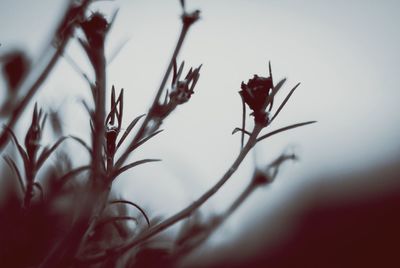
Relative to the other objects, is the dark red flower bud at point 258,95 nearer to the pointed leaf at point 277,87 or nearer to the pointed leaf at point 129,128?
the pointed leaf at point 277,87

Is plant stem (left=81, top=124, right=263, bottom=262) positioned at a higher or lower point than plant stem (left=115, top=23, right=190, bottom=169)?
lower

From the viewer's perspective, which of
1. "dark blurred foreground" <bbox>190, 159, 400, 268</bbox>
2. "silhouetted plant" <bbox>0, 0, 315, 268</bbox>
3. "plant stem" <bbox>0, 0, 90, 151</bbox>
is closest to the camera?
"silhouetted plant" <bbox>0, 0, 315, 268</bbox>

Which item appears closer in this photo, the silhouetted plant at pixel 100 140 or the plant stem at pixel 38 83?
the silhouetted plant at pixel 100 140

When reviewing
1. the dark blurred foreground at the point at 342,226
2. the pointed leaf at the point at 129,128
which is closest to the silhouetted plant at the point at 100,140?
the pointed leaf at the point at 129,128

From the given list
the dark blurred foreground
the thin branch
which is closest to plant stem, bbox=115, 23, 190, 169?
the thin branch

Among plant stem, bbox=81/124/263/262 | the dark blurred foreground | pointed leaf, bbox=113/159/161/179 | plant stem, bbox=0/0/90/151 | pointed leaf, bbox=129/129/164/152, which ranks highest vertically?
plant stem, bbox=0/0/90/151

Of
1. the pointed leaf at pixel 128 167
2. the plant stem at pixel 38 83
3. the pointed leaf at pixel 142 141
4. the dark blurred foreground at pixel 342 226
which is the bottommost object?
the dark blurred foreground at pixel 342 226

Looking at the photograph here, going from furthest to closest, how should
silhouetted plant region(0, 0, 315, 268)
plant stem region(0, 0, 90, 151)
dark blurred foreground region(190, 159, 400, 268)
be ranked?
dark blurred foreground region(190, 159, 400, 268) < plant stem region(0, 0, 90, 151) < silhouetted plant region(0, 0, 315, 268)

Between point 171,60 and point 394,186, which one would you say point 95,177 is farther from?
point 394,186

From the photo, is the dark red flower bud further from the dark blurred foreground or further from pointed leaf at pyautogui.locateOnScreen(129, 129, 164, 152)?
the dark blurred foreground

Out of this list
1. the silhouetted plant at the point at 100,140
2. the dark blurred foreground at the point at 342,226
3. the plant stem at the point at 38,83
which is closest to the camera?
the silhouetted plant at the point at 100,140

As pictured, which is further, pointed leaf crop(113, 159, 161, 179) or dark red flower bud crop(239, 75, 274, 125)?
dark red flower bud crop(239, 75, 274, 125)
